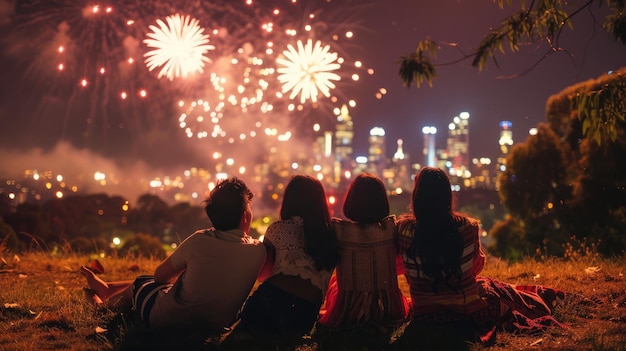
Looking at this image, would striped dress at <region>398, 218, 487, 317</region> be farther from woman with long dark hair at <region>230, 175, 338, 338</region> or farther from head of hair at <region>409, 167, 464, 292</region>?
woman with long dark hair at <region>230, 175, 338, 338</region>

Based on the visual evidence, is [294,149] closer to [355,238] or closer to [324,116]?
[324,116]

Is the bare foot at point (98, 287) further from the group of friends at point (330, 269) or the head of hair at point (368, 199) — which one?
the head of hair at point (368, 199)

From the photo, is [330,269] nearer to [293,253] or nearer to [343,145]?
[293,253]

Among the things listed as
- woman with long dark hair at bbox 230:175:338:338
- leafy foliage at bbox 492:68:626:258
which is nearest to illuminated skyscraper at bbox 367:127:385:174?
leafy foliage at bbox 492:68:626:258

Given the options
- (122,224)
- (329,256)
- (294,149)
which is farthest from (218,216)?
(294,149)

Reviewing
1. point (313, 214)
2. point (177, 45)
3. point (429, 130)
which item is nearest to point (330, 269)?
point (313, 214)

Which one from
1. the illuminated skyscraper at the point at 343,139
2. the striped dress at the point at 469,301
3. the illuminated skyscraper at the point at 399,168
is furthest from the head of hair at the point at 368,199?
the illuminated skyscraper at the point at 399,168

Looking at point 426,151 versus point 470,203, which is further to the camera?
point 426,151
